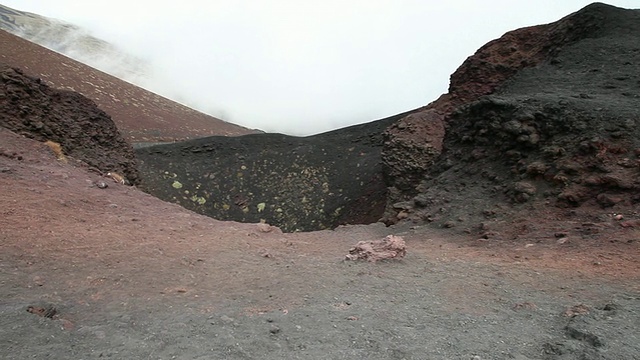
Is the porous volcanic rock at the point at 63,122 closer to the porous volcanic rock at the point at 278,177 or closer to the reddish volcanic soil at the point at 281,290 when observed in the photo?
the reddish volcanic soil at the point at 281,290

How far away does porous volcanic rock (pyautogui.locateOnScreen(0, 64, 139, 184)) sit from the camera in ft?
37.3

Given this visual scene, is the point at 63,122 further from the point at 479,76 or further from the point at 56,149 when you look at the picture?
the point at 479,76

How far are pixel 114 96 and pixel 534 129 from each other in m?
54.9

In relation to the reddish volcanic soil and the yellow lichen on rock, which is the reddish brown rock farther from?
the yellow lichen on rock

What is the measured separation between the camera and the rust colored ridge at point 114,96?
4534 cm

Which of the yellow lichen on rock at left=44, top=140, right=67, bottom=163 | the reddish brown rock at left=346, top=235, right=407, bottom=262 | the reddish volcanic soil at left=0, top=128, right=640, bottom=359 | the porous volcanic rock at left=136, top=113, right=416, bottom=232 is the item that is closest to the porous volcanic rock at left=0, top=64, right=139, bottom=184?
the yellow lichen on rock at left=44, top=140, right=67, bottom=163

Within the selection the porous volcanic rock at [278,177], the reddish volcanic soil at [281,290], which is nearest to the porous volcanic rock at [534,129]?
the reddish volcanic soil at [281,290]

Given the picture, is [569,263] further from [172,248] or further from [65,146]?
[65,146]

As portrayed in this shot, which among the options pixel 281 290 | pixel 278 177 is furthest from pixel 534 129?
pixel 278 177

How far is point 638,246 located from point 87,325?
704cm

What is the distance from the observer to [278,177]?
79.3 feet

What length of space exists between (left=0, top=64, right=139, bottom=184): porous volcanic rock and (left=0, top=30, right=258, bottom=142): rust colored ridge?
2659 cm

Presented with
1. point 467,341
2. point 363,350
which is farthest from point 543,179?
point 363,350

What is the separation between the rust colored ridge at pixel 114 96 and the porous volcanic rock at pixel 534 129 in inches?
1301
